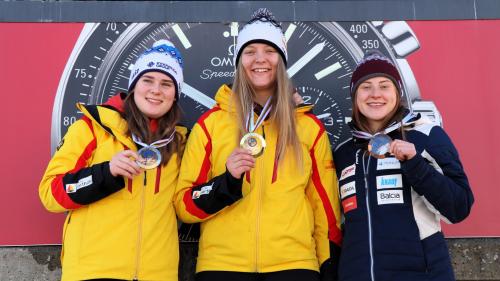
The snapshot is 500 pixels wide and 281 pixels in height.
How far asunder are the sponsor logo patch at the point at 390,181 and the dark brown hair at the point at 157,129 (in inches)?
33.7

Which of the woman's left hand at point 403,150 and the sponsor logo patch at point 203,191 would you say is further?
the sponsor logo patch at point 203,191

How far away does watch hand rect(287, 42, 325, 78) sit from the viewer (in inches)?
114

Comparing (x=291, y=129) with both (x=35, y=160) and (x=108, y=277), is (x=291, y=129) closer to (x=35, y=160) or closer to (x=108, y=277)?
(x=108, y=277)

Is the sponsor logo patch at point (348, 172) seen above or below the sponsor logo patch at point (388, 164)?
below

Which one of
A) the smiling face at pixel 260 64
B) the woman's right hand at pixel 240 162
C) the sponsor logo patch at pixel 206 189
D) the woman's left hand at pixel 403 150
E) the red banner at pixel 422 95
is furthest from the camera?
the red banner at pixel 422 95

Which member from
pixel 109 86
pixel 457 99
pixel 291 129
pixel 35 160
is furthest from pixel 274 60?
pixel 35 160

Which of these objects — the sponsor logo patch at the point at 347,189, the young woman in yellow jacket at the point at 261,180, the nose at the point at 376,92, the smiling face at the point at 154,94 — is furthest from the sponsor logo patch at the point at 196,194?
the nose at the point at 376,92

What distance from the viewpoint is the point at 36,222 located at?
265 centimetres

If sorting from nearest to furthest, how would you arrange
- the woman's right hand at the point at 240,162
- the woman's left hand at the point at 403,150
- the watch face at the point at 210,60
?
1. the woman's left hand at the point at 403,150
2. the woman's right hand at the point at 240,162
3. the watch face at the point at 210,60

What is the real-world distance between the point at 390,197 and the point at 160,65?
3.70 feet

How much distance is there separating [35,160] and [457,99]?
7.67ft

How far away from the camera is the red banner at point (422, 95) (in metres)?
2.67

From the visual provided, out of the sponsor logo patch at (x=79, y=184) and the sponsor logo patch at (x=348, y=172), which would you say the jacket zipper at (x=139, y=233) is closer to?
the sponsor logo patch at (x=79, y=184)

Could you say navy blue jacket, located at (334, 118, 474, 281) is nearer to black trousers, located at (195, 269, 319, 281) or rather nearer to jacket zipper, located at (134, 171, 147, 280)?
black trousers, located at (195, 269, 319, 281)
